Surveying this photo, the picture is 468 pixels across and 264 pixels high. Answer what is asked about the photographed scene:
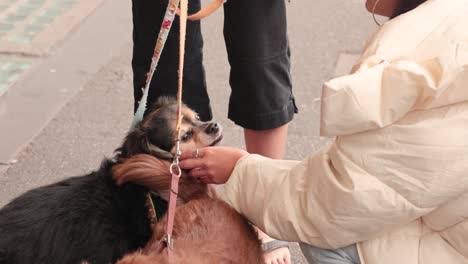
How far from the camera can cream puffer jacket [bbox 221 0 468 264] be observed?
146 cm

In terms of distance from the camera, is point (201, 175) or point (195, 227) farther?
point (201, 175)

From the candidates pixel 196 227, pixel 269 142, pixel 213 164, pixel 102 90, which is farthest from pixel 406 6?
pixel 102 90

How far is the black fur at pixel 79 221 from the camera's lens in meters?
2.03

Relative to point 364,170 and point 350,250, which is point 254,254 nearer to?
point 350,250

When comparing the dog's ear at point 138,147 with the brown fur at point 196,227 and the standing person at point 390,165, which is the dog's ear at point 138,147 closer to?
the brown fur at point 196,227

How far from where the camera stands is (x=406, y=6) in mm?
1767

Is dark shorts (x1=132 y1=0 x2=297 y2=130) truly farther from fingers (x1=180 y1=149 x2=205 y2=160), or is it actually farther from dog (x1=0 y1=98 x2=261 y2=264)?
fingers (x1=180 y1=149 x2=205 y2=160)

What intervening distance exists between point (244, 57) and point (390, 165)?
3.23 feet

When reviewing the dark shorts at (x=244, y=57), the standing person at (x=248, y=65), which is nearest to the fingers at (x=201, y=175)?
the standing person at (x=248, y=65)

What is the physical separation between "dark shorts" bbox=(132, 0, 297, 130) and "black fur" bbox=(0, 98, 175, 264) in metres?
0.37

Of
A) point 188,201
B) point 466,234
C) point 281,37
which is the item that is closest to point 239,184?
point 188,201

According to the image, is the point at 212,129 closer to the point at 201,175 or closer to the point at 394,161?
the point at 201,175

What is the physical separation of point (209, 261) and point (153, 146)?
2.70 ft

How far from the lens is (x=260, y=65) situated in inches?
94.1
